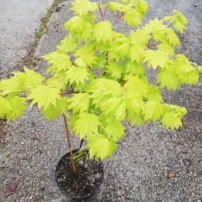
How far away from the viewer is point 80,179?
2488 millimetres

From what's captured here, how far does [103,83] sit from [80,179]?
1.36 meters

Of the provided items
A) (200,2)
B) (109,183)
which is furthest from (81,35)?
(200,2)

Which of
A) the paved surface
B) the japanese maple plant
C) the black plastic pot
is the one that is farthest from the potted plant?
the paved surface

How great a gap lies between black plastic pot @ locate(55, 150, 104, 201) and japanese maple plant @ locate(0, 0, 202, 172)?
3.27 ft

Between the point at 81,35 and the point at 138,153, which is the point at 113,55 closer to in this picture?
the point at 81,35

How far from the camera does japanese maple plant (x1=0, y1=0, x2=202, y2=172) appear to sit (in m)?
1.39

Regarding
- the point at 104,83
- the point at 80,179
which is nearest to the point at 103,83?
the point at 104,83

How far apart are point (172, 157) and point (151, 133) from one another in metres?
0.36

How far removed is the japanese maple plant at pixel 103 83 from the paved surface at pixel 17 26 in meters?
2.38

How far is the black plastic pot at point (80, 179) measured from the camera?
8.07 feet

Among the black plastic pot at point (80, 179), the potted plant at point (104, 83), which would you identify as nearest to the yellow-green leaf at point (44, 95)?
the potted plant at point (104, 83)

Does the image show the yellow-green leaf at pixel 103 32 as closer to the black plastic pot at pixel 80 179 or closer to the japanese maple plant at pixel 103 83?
the japanese maple plant at pixel 103 83

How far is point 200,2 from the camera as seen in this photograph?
5.53m

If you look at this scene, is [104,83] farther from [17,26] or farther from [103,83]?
[17,26]
